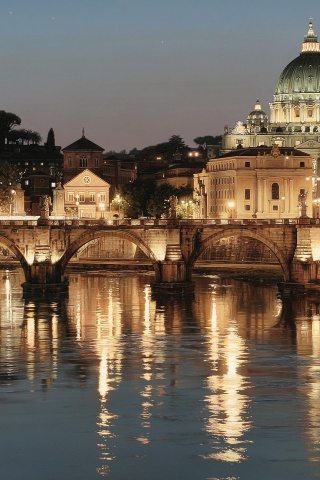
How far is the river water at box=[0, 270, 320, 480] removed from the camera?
141ft

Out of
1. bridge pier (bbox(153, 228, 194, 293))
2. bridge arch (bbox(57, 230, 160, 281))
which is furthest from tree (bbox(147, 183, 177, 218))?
bridge pier (bbox(153, 228, 194, 293))

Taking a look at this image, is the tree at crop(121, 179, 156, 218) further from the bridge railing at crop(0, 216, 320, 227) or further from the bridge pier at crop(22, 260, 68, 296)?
the bridge pier at crop(22, 260, 68, 296)

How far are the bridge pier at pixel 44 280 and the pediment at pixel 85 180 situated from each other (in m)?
64.5

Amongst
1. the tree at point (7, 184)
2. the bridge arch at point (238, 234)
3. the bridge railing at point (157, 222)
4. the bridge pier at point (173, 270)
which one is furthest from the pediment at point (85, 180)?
the bridge pier at point (173, 270)

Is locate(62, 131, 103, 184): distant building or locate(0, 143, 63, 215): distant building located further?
locate(0, 143, 63, 215): distant building

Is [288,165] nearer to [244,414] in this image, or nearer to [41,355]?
[41,355]

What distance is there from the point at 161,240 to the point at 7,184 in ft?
143

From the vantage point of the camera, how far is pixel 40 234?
9238 centimetres

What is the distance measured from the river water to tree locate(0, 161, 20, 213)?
47.9m

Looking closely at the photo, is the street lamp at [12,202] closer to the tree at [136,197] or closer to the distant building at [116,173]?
the tree at [136,197]

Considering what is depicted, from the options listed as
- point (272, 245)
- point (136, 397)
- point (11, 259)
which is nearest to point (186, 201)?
point (11, 259)

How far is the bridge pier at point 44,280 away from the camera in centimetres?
8975

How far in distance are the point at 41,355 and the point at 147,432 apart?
53.8 feet

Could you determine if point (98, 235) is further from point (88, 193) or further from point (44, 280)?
point (88, 193)
